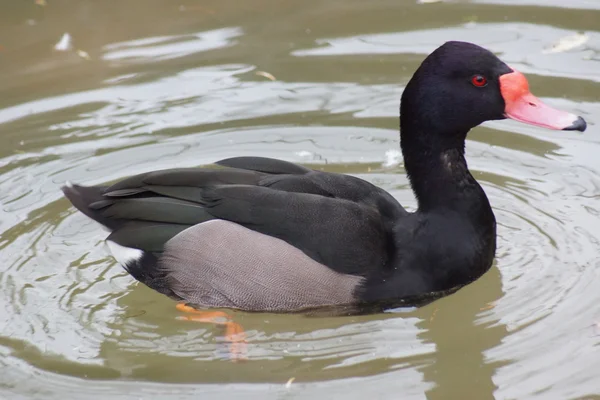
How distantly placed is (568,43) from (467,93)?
3186mm

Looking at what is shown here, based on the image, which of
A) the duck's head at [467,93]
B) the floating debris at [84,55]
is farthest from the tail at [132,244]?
the floating debris at [84,55]

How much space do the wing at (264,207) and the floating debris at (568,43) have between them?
3145 mm

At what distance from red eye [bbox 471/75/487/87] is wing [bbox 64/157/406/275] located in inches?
33.2

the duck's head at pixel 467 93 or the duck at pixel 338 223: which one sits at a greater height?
the duck's head at pixel 467 93

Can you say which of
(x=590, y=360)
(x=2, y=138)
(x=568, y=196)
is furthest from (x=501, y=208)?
(x=2, y=138)

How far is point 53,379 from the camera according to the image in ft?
17.1

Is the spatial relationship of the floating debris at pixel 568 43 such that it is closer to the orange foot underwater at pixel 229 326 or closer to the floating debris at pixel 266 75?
the floating debris at pixel 266 75

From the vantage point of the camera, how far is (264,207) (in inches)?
225

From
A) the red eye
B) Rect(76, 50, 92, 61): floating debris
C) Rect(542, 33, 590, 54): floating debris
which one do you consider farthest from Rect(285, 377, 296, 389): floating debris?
Rect(76, 50, 92, 61): floating debris

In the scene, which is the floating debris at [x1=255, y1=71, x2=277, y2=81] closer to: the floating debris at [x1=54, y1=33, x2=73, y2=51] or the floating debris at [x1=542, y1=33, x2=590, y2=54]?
the floating debris at [x1=54, y1=33, x2=73, y2=51]

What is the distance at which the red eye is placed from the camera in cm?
575

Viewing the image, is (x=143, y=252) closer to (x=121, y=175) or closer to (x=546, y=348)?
(x=121, y=175)

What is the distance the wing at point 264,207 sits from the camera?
5637 millimetres

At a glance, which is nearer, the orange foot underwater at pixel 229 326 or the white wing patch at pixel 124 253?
the orange foot underwater at pixel 229 326
